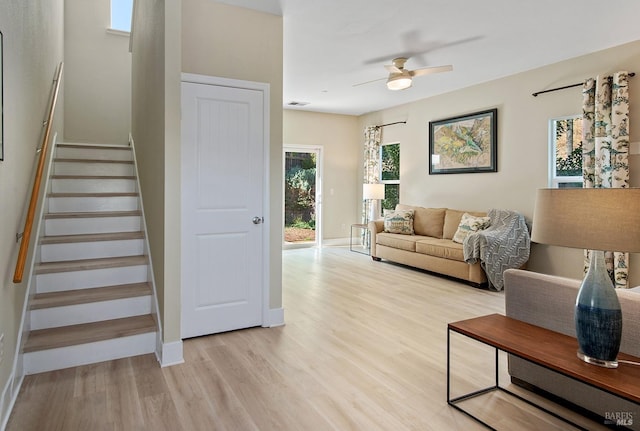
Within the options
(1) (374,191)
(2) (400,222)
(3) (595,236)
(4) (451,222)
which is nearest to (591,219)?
(3) (595,236)

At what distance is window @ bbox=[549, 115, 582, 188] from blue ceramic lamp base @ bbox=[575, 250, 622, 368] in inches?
146

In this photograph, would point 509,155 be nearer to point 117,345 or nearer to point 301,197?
point 301,197

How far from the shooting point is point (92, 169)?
4.55 meters

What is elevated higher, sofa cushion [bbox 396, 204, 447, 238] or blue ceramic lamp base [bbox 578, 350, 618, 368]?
sofa cushion [bbox 396, 204, 447, 238]

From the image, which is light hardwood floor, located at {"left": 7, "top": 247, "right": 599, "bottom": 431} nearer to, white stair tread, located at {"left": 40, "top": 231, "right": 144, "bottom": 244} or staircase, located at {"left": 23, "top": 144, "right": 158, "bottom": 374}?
staircase, located at {"left": 23, "top": 144, "right": 158, "bottom": 374}

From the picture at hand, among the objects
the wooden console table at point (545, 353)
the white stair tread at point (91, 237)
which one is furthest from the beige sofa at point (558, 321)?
the white stair tread at point (91, 237)

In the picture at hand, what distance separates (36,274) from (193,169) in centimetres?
139

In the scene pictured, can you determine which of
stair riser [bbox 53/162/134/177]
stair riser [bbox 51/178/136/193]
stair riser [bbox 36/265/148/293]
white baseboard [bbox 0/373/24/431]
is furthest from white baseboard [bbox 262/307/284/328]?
stair riser [bbox 53/162/134/177]

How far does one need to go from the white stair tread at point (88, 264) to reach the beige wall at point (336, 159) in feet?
16.0

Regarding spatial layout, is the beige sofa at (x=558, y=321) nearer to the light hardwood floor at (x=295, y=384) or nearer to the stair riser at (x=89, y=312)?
the light hardwood floor at (x=295, y=384)

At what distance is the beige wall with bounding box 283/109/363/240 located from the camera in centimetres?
801

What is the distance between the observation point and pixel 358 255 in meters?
7.29

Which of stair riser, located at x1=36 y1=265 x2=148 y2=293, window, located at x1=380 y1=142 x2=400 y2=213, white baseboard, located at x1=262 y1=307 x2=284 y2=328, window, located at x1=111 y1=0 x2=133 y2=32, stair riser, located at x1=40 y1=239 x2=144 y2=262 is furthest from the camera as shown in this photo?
window, located at x1=380 y1=142 x2=400 y2=213

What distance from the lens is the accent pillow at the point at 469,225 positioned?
5.28 meters
